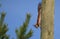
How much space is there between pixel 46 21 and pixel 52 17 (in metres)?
0.03

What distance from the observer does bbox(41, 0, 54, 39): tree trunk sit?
2.45 ft

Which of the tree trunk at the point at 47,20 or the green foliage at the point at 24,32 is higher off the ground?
the tree trunk at the point at 47,20

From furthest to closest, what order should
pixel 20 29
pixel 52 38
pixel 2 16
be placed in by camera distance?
pixel 2 16 < pixel 20 29 < pixel 52 38

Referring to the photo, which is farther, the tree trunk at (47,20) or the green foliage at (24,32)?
the green foliage at (24,32)

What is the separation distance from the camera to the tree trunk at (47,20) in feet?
2.45

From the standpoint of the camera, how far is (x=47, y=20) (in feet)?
2.48

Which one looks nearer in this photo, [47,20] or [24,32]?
[47,20]

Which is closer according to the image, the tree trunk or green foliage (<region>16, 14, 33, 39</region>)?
the tree trunk

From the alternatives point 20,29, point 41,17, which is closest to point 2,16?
point 20,29

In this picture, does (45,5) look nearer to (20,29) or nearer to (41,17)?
(41,17)

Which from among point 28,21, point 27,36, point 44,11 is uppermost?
point 44,11

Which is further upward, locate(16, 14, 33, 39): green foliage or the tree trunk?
the tree trunk

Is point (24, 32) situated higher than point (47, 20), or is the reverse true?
point (47, 20)

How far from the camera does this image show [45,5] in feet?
2.50
